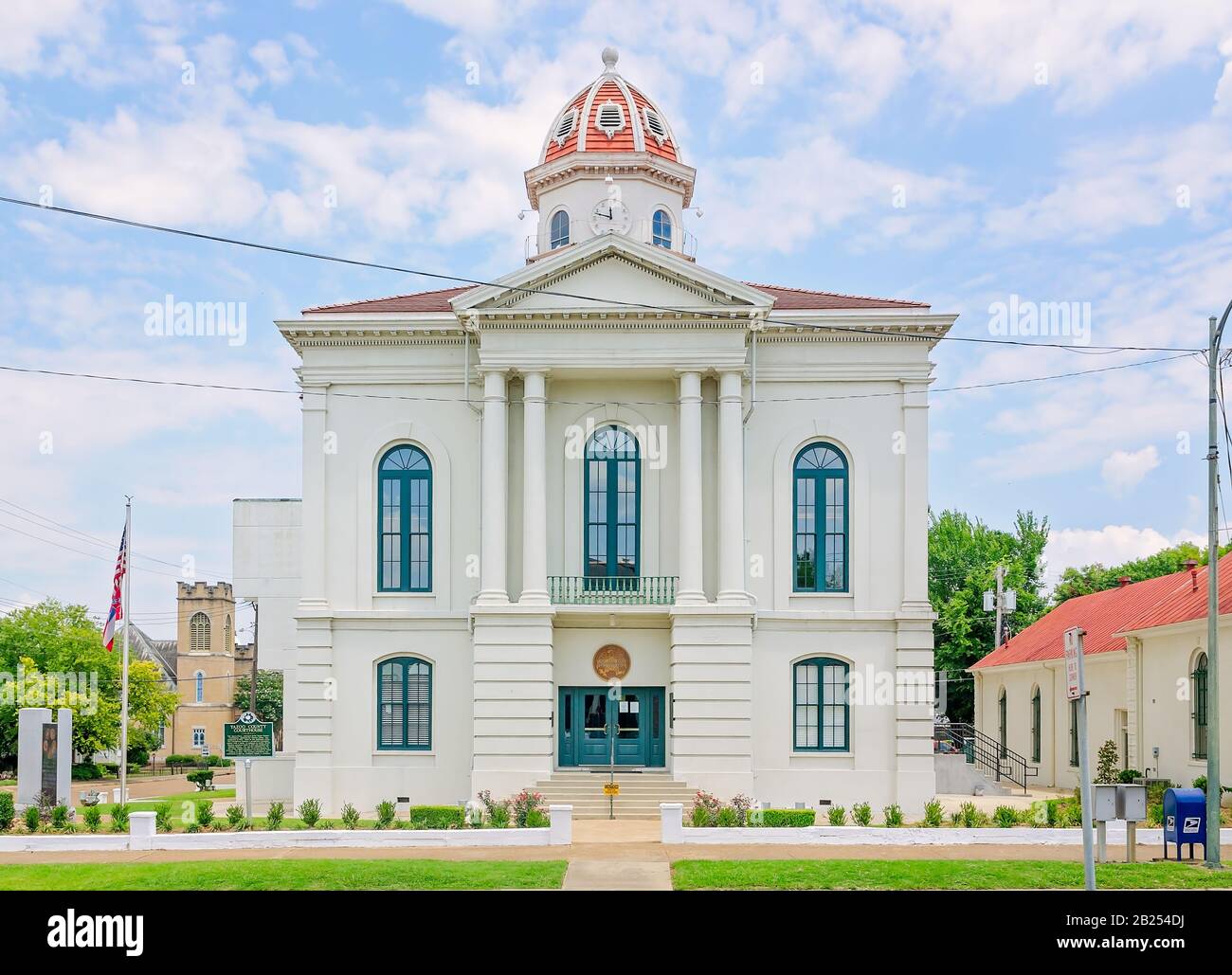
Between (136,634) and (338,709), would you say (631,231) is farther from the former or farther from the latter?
(136,634)

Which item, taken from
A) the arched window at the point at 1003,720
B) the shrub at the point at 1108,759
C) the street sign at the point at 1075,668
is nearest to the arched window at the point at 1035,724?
the arched window at the point at 1003,720

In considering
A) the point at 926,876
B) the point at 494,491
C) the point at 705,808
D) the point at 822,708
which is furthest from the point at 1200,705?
the point at 494,491

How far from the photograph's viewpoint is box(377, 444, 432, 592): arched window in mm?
33781

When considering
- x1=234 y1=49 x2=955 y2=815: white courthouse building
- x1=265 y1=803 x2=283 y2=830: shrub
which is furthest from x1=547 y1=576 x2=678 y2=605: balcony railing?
x1=265 y1=803 x2=283 y2=830: shrub

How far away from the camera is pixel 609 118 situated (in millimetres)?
40812

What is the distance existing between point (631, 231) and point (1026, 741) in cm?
2232

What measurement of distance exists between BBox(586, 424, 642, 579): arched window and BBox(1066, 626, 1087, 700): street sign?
1830cm

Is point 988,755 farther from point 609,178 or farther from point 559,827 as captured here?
point 559,827

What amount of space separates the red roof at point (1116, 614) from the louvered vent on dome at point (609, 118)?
19412 mm

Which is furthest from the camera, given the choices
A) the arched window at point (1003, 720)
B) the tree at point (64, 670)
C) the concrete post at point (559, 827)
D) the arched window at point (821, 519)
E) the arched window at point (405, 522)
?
the tree at point (64, 670)

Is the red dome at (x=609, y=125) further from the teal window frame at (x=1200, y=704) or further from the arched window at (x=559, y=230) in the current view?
the teal window frame at (x=1200, y=704)

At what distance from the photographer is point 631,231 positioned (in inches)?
→ 1556

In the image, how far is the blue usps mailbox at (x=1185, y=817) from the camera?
71.9 feet

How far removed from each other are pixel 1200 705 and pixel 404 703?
19174 millimetres
